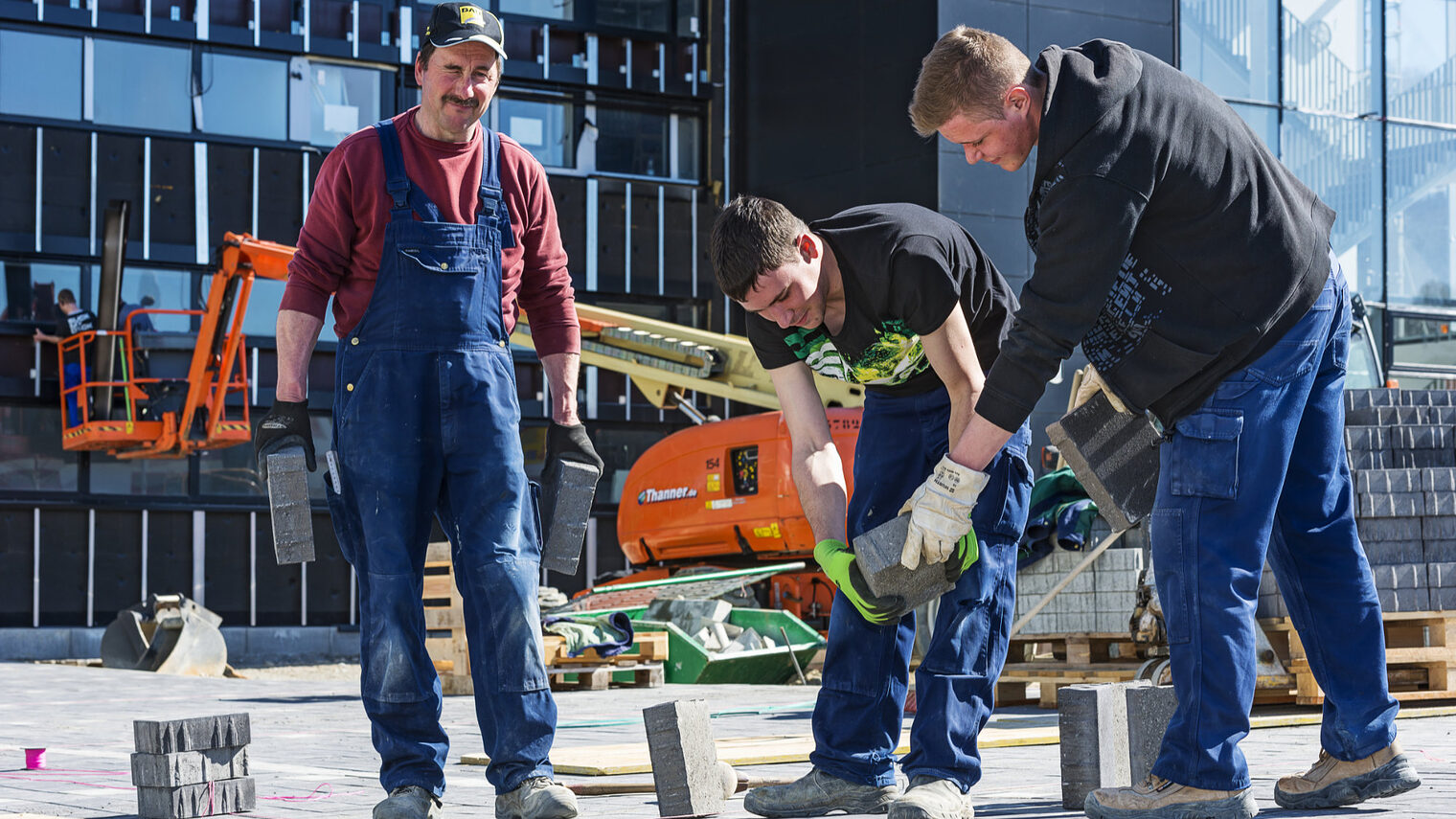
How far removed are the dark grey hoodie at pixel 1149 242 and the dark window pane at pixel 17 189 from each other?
22384mm

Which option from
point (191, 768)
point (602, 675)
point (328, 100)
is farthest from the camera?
point (328, 100)

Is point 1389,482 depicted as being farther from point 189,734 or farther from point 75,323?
point 75,323

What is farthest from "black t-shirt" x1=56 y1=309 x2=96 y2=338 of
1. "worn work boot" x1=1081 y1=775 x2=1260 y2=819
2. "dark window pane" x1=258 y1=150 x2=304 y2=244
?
"worn work boot" x1=1081 y1=775 x2=1260 y2=819

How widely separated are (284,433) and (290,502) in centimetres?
18

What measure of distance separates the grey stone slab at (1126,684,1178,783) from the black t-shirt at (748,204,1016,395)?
972mm

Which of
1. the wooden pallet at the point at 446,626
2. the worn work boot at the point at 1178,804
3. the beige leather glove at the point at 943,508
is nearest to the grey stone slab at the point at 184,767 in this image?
the beige leather glove at the point at 943,508

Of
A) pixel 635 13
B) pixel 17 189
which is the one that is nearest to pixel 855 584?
pixel 17 189

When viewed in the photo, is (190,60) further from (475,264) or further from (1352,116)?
(475,264)

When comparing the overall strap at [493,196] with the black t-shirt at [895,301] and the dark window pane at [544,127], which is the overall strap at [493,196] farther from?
the dark window pane at [544,127]

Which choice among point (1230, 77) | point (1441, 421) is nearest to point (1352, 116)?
point (1230, 77)

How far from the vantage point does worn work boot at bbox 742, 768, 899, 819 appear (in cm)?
430

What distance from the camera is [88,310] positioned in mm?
23750

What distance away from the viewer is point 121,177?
2414 cm

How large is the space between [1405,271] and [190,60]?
1815 cm
